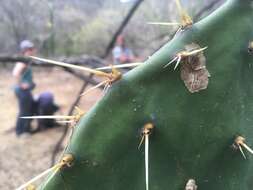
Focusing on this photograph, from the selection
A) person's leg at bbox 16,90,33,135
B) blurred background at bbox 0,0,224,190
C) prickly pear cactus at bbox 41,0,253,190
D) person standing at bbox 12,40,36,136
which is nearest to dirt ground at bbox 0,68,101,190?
blurred background at bbox 0,0,224,190

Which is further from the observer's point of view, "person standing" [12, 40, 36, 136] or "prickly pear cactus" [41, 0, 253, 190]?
"person standing" [12, 40, 36, 136]

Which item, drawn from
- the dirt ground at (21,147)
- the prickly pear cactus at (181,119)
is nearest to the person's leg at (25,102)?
the dirt ground at (21,147)

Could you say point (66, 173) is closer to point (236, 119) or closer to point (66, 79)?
point (236, 119)

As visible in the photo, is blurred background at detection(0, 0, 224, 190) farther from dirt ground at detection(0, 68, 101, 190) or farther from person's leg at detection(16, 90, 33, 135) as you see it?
person's leg at detection(16, 90, 33, 135)

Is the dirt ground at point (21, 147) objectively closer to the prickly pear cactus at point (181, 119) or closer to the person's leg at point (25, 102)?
the person's leg at point (25, 102)

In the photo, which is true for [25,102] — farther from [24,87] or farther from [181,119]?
[181,119]
